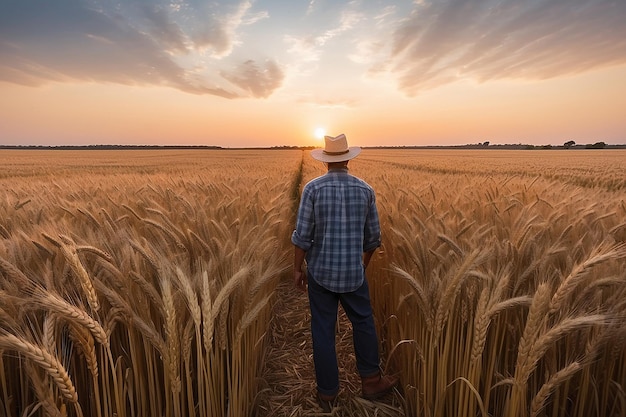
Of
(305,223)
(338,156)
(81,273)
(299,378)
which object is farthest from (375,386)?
(81,273)

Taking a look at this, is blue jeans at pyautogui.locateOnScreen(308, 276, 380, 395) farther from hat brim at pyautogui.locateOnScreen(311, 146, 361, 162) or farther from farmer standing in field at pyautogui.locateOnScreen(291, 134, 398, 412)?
hat brim at pyautogui.locateOnScreen(311, 146, 361, 162)

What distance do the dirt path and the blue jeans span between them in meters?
0.17

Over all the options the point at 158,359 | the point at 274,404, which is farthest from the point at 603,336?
the point at 158,359

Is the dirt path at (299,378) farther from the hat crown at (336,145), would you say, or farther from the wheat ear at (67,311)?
the hat crown at (336,145)

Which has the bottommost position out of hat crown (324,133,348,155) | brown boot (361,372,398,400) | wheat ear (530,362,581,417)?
brown boot (361,372,398,400)

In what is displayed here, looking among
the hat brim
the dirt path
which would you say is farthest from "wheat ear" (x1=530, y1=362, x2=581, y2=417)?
the hat brim

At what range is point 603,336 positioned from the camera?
→ 4.61 ft

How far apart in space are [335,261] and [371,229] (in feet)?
1.29

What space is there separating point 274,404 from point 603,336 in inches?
74.0

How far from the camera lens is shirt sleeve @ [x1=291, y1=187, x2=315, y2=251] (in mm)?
2221

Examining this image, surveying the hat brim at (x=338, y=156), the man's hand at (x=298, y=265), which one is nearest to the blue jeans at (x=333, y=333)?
the man's hand at (x=298, y=265)

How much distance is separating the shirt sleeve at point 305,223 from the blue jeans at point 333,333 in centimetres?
27

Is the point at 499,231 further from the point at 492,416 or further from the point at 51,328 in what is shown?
the point at 51,328

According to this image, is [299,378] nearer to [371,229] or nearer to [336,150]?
[371,229]
